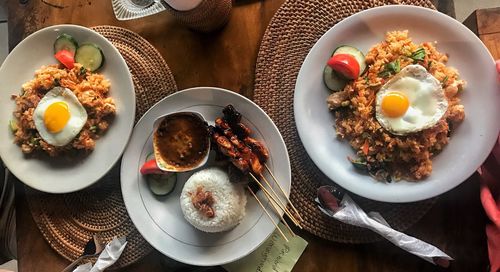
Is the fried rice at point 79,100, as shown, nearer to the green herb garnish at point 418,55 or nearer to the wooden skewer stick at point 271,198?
the wooden skewer stick at point 271,198

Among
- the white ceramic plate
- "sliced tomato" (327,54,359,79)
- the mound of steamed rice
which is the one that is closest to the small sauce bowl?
the mound of steamed rice

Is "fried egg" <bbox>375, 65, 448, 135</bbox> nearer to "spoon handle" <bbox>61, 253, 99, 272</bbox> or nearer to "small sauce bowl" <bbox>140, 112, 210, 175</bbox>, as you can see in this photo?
"small sauce bowl" <bbox>140, 112, 210, 175</bbox>

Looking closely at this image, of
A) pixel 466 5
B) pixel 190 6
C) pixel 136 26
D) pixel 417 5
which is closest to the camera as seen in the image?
pixel 190 6

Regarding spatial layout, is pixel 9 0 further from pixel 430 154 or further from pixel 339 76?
pixel 430 154

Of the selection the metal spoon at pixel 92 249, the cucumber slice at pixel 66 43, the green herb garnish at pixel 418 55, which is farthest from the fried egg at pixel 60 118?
the green herb garnish at pixel 418 55

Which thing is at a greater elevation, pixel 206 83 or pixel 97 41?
pixel 97 41

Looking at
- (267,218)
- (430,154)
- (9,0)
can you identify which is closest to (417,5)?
(430,154)

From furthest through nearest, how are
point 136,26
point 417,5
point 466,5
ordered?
1. point 466,5
2. point 136,26
3. point 417,5
